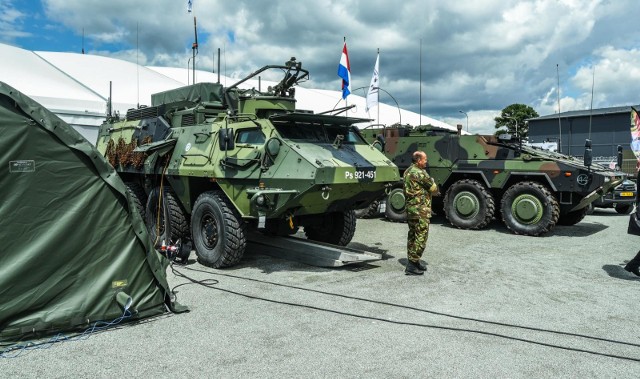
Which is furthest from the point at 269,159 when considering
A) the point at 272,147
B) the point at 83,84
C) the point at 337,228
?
the point at 83,84

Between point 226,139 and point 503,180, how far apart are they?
20.4 ft

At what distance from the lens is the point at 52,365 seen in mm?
3777

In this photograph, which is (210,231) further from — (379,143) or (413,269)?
(379,143)

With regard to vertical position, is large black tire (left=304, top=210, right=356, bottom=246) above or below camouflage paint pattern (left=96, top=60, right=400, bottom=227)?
below

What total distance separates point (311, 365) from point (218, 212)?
369 centimetres

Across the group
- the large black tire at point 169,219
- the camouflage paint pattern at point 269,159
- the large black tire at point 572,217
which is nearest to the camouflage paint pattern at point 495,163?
the large black tire at point 572,217

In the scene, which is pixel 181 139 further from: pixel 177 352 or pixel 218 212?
pixel 177 352

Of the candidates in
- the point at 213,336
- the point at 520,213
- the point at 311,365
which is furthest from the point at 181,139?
the point at 520,213

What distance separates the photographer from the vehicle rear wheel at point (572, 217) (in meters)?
11.3

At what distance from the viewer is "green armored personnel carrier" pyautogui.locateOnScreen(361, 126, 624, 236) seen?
992 centimetres

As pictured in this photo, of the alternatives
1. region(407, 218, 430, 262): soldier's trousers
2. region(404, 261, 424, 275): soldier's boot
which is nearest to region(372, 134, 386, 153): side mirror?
region(407, 218, 430, 262): soldier's trousers

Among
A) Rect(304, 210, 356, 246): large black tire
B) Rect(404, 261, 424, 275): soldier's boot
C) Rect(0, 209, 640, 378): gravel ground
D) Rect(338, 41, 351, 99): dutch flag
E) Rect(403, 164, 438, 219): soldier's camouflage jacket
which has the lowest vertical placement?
Rect(0, 209, 640, 378): gravel ground

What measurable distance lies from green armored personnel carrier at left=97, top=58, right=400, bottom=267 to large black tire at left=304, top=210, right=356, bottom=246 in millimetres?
16

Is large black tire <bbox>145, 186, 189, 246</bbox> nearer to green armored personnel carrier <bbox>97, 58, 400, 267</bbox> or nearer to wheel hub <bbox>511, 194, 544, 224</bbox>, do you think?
green armored personnel carrier <bbox>97, 58, 400, 267</bbox>
